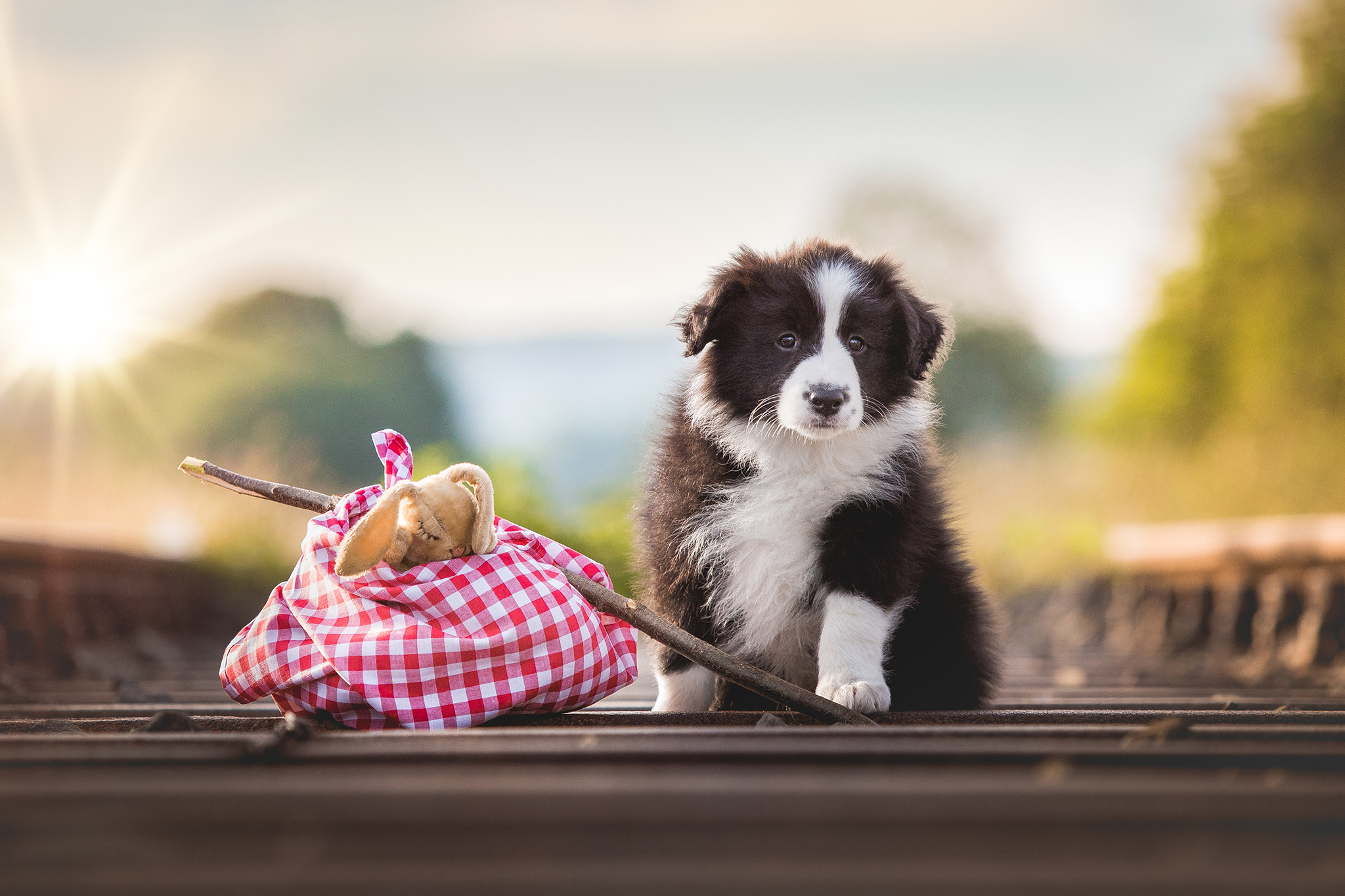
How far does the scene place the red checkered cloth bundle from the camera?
210 centimetres

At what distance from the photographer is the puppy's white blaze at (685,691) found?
2604 mm

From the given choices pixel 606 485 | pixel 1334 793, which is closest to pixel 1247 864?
pixel 1334 793

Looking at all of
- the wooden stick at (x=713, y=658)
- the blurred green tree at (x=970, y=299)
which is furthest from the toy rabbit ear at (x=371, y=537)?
the blurred green tree at (x=970, y=299)

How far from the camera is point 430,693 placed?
210 cm

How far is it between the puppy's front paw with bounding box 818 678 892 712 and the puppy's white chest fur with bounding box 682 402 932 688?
0.97ft

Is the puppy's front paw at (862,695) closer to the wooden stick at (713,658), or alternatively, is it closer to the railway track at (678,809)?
the wooden stick at (713,658)

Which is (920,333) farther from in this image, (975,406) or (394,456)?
(975,406)

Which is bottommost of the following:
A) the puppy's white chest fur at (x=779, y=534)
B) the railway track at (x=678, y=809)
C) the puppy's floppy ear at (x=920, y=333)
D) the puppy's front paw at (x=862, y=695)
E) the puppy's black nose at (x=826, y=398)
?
the puppy's front paw at (x=862, y=695)

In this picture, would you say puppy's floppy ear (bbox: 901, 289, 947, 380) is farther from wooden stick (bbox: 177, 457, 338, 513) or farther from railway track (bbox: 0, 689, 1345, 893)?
wooden stick (bbox: 177, 457, 338, 513)

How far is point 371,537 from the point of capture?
208cm

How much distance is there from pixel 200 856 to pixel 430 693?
0.93m

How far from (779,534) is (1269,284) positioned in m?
18.9

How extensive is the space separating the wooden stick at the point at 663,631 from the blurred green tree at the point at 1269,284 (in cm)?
1477

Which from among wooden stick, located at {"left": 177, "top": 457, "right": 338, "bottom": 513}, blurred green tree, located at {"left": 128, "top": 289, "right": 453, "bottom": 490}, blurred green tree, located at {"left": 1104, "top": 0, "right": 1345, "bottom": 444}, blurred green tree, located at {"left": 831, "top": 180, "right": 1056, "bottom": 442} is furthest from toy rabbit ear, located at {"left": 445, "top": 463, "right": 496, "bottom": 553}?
blurred green tree, located at {"left": 831, "top": 180, "right": 1056, "bottom": 442}
